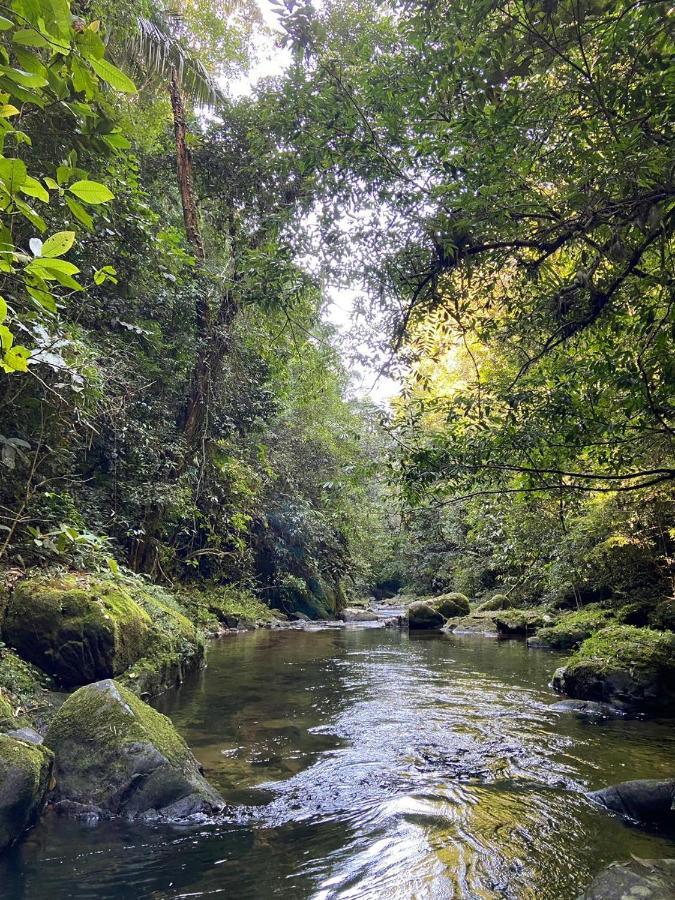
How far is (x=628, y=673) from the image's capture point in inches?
280

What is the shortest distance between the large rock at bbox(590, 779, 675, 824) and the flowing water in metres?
0.14

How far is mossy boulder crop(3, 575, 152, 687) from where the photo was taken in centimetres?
574

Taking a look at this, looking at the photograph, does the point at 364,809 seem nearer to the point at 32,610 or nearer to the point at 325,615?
the point at 32,610

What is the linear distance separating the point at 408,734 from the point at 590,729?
2017mm

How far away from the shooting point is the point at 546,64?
3.24m

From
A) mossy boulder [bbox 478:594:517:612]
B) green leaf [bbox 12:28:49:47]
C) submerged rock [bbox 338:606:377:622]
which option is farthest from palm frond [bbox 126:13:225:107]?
submerged rock [bbox 338:606:377:622]

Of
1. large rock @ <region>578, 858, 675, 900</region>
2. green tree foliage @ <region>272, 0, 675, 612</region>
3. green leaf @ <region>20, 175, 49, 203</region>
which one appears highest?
green tree foliage @ <region>272, 0, 675, 612</region>

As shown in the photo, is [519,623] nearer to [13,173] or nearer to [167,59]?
[167,59]

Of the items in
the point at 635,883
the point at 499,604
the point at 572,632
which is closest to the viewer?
the point at 635,883

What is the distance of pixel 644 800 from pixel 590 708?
3173mm

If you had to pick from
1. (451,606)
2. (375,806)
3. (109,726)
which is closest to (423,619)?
(451,606)

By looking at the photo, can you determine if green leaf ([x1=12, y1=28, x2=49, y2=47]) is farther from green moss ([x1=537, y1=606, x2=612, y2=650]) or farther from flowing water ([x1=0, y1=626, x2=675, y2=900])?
green moss ([x1=537, y1=606, x2=612, y2=650])

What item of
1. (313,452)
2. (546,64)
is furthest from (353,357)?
(313,452)

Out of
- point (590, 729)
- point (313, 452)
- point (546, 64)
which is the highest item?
point (313, 452)
